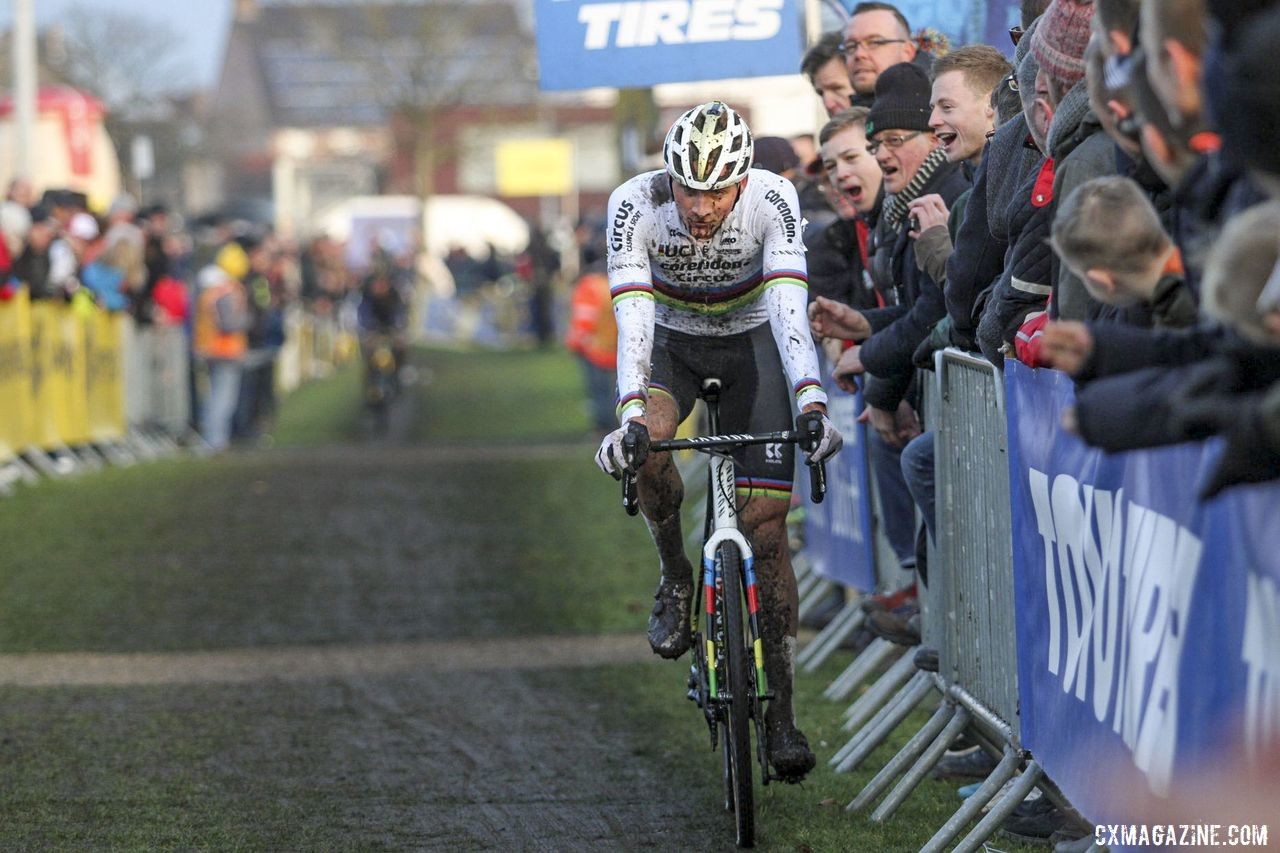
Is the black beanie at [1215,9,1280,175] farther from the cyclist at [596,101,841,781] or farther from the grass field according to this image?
the grass field

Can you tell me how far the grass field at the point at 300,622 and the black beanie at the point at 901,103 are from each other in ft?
7.36

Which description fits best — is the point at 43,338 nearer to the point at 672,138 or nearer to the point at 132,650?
the point at 132,650

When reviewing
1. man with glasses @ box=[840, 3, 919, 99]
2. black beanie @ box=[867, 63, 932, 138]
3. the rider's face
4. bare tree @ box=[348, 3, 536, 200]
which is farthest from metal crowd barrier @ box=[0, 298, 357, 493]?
bare tree @ box=[348, 3, 536, 200]

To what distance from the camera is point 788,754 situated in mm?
6594

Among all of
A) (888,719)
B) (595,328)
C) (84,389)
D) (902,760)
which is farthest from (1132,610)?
(595,328)

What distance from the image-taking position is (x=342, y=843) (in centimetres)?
640

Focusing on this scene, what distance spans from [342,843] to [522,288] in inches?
1765

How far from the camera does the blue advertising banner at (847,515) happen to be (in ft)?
29.3

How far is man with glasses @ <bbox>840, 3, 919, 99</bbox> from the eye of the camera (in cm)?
898

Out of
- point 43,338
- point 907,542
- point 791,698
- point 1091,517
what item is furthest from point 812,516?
point 43,338

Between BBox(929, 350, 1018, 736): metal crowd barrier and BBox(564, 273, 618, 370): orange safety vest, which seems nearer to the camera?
BBox(929, 350, 1018, 736): metal crowd barrier

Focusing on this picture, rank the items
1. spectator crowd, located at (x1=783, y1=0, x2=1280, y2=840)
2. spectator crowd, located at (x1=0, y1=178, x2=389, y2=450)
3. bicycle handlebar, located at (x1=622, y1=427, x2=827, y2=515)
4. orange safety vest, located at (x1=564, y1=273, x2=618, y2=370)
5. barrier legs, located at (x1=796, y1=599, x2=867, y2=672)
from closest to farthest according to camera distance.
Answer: spectator crowd, located at (x1=783, y1=0, x2=1280, y2=840)
bicycle handlebar, located at (x1=622, y1=427, x2=827, y2=515)
barrier legs, located at (x1=796, y1=599, x2=867, y2=672)
spectator crowd, located at (x1=0, y1=178, x2=389, y2=450)
orange safety vest, located at (x1=564, y1=273, x2=618, y2=370)

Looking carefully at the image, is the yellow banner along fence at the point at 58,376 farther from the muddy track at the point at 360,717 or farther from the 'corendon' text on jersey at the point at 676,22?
the 'corendon' text on jersey at the point at 676,22

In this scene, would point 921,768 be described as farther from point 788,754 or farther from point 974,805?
point 974,805
